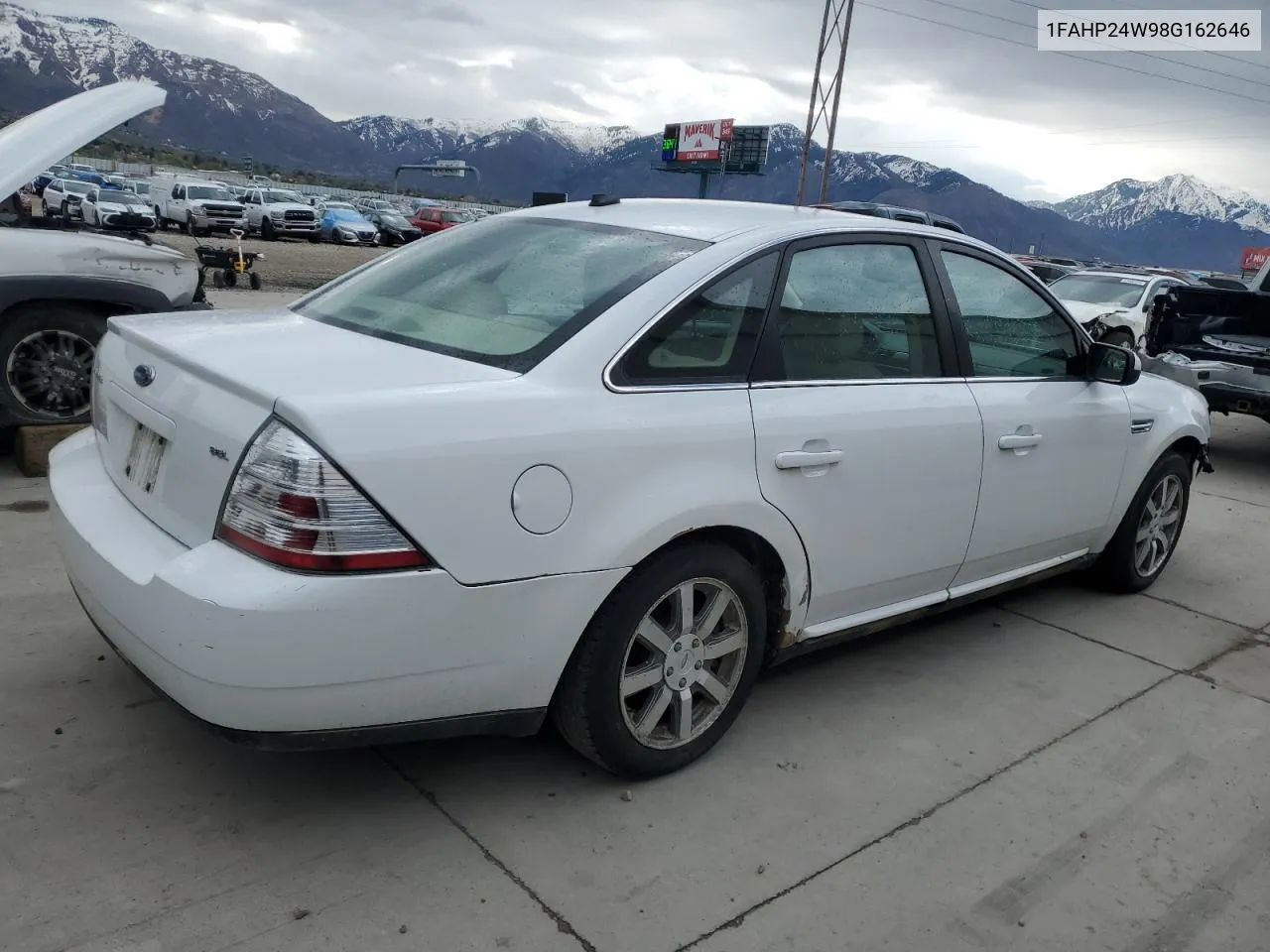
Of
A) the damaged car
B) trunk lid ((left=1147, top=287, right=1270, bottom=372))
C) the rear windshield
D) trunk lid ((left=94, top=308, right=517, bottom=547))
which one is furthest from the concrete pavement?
the damaged car

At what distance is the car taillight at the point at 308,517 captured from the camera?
2176 mm

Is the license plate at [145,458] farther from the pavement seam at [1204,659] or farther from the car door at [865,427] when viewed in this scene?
the pavement seam at [1204,659]

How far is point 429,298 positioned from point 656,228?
2.43 feet

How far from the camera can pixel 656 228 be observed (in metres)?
3.20

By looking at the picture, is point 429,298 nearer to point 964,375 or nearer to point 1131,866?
point 964,375

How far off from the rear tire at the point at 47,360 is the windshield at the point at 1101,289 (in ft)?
39.7

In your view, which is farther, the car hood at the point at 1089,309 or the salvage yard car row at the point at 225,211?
the salvage yard car row at the point at 225,211

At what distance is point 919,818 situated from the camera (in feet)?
9.37

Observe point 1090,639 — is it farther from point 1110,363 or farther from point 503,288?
point 503,288

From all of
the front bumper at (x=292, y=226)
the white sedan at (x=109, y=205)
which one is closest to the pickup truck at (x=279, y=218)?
the front bumper at (x=292, y=226)

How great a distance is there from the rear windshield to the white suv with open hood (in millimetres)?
2625

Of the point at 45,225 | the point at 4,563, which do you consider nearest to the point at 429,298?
the point at 4,563

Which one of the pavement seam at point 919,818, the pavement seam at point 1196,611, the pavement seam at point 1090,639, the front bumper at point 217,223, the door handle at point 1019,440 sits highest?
the door handle at point 1019,440

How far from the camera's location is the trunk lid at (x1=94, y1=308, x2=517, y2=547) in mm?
2336
